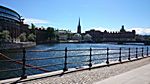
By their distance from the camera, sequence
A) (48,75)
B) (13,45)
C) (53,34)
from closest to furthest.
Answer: (48,75), (13,45), (53,34)

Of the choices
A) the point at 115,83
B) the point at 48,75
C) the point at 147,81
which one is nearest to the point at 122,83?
the point at 115,83

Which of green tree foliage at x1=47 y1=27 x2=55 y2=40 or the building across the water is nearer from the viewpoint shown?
the building across the water

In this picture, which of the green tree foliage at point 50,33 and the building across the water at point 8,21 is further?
the green tree foliage at point 50,33

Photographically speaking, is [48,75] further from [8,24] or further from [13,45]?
[8,24]

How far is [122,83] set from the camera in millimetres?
8953

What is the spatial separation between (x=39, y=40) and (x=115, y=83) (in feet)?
586

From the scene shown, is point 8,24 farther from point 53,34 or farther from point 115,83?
point 115,83

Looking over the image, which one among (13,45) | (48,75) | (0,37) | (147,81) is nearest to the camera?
(147,81)

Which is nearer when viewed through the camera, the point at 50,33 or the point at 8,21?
the point at 8,21

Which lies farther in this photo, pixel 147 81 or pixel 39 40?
pixel 39 40

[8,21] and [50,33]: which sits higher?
[8,21]

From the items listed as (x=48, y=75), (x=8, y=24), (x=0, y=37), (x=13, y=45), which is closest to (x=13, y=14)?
(x=8, y=24)

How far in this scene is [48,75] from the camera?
10273 mm

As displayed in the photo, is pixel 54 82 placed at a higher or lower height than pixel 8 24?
lower
